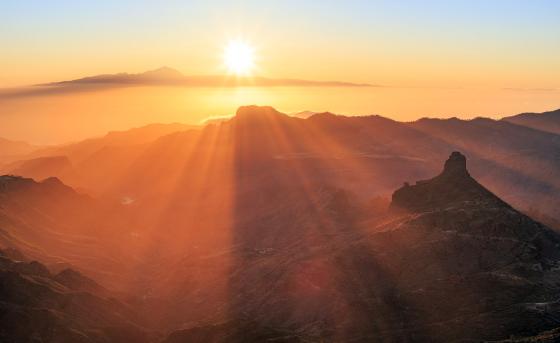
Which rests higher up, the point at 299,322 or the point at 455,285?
the point at 455,285

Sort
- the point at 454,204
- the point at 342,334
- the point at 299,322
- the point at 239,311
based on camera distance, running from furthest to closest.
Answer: the point at 454,204 → the point at 239,311 → the point at 299,322 → the point at 342,334

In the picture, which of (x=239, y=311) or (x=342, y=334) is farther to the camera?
(x=239, y=311)

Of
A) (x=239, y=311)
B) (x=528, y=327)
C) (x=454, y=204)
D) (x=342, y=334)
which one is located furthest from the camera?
(x=454, y=204)

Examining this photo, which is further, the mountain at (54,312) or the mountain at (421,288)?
the mountain at (54,312)

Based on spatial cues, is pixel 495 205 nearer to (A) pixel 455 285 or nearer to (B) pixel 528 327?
(A) pixel 455 285

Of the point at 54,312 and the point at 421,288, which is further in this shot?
the point at 421,288

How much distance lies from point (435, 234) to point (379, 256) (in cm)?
1583

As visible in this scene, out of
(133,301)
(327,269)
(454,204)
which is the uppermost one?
(454,204)

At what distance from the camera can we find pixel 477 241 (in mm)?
176500

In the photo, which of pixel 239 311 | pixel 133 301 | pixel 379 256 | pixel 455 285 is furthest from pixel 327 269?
pixel 133 301

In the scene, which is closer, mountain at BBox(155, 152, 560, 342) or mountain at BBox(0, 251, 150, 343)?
mountain at BBox(155, 152, 560, 342)

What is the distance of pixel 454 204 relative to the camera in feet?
653

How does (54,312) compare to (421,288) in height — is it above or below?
below

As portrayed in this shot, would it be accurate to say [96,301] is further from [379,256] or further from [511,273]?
[511,273]
